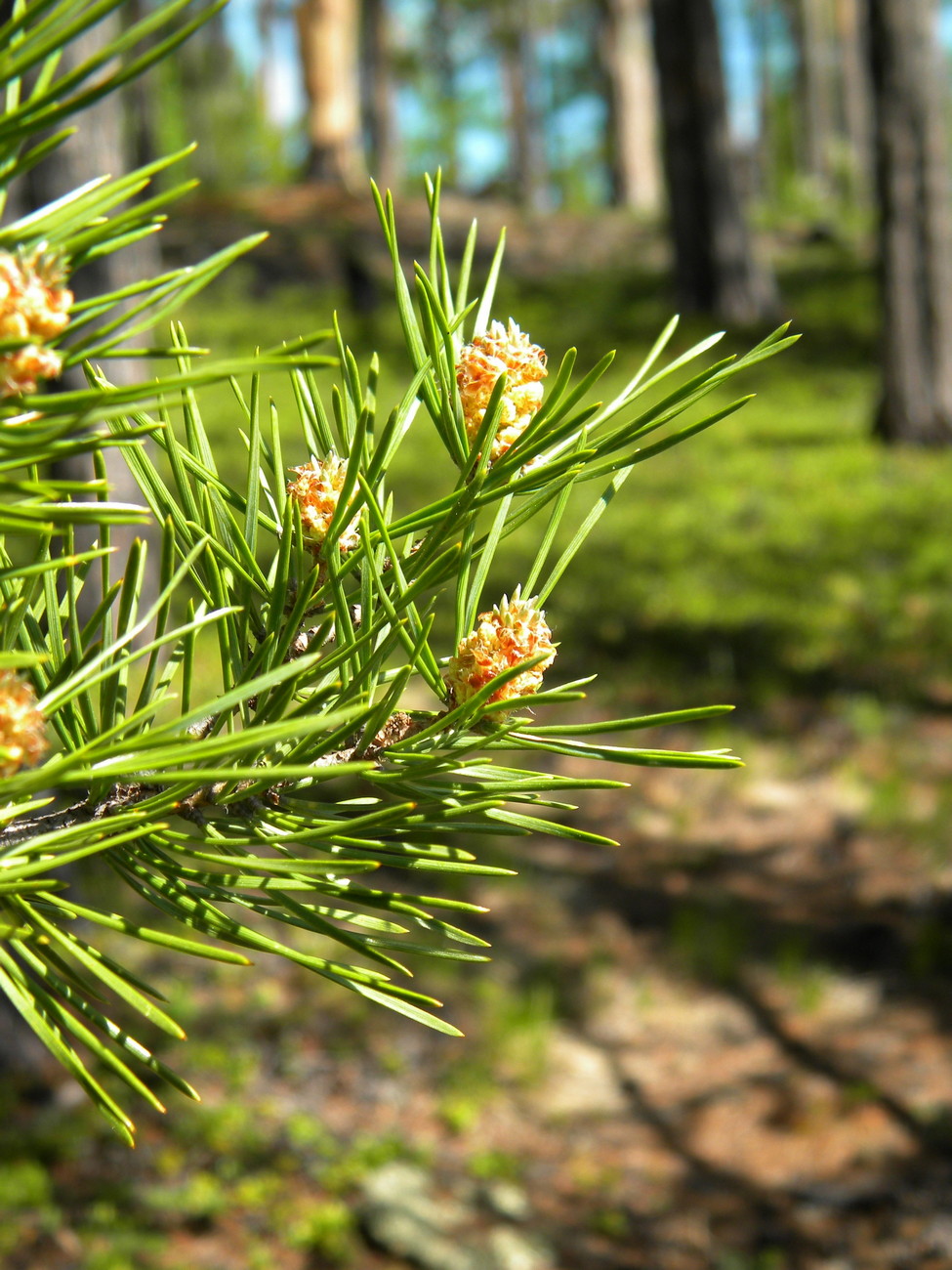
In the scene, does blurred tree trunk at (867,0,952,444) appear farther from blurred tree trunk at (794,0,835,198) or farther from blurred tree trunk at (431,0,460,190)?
blurred tree trunk at (431,0,460,190)

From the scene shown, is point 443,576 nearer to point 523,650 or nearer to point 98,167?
point 523,650

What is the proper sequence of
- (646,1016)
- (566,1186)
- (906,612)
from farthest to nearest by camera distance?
(906,612) < (646,1016) < (566,1186)

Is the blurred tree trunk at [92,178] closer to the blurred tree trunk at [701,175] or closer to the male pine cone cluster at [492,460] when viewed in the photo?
the male pine cone cluster at [492,460]

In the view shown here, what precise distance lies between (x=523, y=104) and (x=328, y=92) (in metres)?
7.86

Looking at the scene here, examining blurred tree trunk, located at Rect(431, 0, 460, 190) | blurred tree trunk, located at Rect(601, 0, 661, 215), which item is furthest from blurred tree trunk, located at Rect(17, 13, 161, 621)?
blurred tree trunk, located at Rect(431, 0, 460, 190)

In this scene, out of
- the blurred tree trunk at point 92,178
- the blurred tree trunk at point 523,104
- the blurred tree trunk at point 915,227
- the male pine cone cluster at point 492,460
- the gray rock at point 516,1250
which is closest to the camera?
the male pine cone cluster at point 492,460

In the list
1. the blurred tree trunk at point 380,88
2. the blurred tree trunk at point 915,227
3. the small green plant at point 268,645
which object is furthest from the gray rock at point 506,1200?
the blurred tree trunk at point 380,88

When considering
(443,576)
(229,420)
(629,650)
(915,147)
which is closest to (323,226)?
(229,420)

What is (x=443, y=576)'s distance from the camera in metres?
0.49

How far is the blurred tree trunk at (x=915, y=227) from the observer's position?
6.01m

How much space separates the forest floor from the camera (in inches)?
89.9

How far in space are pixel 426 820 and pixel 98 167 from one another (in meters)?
2.98

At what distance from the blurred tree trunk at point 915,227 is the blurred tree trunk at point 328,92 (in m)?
9.18

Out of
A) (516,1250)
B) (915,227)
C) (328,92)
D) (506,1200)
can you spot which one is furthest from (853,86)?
(516,1250)
